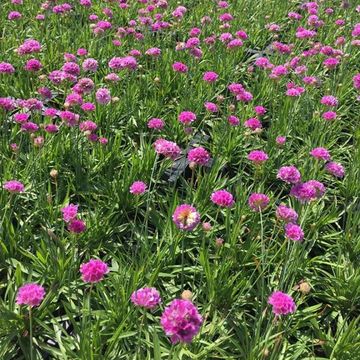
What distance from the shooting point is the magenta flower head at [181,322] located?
104 centimetres

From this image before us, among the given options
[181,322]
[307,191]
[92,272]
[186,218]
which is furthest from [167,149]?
[181,322]

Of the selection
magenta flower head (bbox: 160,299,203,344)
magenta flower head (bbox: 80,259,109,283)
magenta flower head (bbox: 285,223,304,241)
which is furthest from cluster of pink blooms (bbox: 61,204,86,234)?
magenta flower head (bbox: 285,223,304,241)

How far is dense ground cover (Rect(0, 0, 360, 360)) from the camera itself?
152 centimetres

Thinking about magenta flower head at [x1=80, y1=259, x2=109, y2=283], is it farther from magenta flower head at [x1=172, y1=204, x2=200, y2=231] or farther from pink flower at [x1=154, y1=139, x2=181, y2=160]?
pink flower at [x1=154, y1=139, x2=181, y2=160]

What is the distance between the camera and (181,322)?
1.04 meters

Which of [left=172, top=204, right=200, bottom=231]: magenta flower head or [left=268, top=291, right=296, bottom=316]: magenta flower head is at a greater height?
[left=172, top=204, right=200, bottom=231]: magenta flower head

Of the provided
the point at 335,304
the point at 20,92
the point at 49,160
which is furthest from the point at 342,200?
the point at 20,92

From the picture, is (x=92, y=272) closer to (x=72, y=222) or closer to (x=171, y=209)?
(x=72, y=222)

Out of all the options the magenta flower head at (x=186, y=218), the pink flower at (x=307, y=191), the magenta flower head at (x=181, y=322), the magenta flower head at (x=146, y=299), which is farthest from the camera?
the pink flower at (x=307, y=191)

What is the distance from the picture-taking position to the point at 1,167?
211 cm

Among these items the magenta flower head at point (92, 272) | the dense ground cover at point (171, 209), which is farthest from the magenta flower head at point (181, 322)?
the magenta flower head at point (92, 272)

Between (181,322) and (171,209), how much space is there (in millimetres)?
956

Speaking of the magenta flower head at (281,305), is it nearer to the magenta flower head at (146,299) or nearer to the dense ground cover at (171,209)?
the dense ground cover at (171,209)

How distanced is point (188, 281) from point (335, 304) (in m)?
0.58
